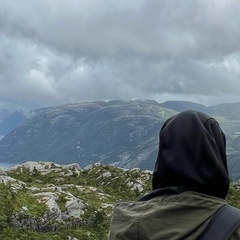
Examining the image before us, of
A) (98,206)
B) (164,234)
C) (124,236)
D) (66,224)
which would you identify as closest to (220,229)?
(164,234)

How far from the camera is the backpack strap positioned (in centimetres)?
398

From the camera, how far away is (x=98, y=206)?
2087 inches

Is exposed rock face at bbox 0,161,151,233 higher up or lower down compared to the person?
lower down

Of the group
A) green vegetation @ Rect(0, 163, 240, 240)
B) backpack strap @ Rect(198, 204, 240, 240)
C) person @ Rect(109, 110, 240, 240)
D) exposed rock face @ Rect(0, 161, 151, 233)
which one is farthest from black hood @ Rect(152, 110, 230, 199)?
exposed rock face @ Rect(0, 161, 151, 233)

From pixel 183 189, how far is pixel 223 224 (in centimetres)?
59

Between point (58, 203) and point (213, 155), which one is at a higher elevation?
point (213, 155)

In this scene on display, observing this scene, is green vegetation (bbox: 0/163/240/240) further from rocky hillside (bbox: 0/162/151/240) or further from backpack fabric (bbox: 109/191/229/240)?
backpack fabric (bbox: 109/191/229/240)

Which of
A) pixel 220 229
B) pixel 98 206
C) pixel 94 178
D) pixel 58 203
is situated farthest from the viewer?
pixel 94 178

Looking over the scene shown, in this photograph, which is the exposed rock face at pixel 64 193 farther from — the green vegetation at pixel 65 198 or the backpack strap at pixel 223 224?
the backpack strap at pixel 223 224

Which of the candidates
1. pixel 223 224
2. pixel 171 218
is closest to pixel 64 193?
pixel 171 218

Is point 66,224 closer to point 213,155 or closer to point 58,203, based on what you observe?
point 58,203

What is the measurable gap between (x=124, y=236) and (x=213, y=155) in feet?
4.20

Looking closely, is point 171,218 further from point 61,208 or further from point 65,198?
point 65,198

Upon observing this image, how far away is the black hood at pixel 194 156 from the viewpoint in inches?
172
